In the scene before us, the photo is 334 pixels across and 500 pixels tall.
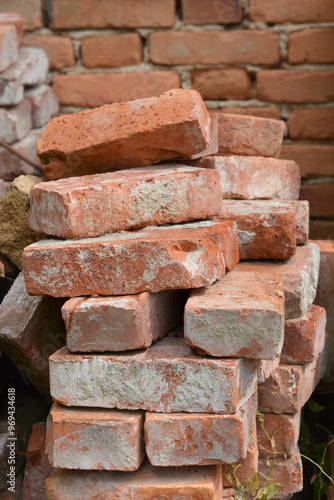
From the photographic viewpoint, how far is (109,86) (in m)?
4.23

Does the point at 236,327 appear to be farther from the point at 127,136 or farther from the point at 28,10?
the point at 28,10

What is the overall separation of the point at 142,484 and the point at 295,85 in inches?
108

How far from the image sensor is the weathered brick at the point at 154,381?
222 cm

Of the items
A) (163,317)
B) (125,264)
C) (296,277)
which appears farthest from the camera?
(296,277)

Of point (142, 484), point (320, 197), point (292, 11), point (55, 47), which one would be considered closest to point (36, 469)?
point (142, 484)

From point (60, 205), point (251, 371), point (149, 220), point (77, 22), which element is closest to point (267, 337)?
point (251, 371)

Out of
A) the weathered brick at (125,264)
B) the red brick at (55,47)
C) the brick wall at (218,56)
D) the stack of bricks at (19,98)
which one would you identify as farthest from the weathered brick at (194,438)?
the red brick at (55,47)

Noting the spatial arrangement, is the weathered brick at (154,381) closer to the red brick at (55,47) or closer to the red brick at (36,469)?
the red brick at (36,469)

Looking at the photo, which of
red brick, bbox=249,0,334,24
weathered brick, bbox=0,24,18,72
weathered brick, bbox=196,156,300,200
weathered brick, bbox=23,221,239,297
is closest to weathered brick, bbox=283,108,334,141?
red brick, bbox=249,0,334,24

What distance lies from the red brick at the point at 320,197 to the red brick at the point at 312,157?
3.0 inches

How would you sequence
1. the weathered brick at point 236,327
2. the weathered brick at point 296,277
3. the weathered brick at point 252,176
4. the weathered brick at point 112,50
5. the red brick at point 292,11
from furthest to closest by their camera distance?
the weathered brick at point 112,50
the red brick at point 292,11
the weathered brick at point 252,176
the weathered brick at point 296,277
the weathered brick at point 236,327

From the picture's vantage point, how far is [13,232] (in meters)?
3.11

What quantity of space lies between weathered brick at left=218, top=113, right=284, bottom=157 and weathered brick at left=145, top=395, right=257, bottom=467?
1.55 m

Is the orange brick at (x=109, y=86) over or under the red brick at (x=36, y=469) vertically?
over
